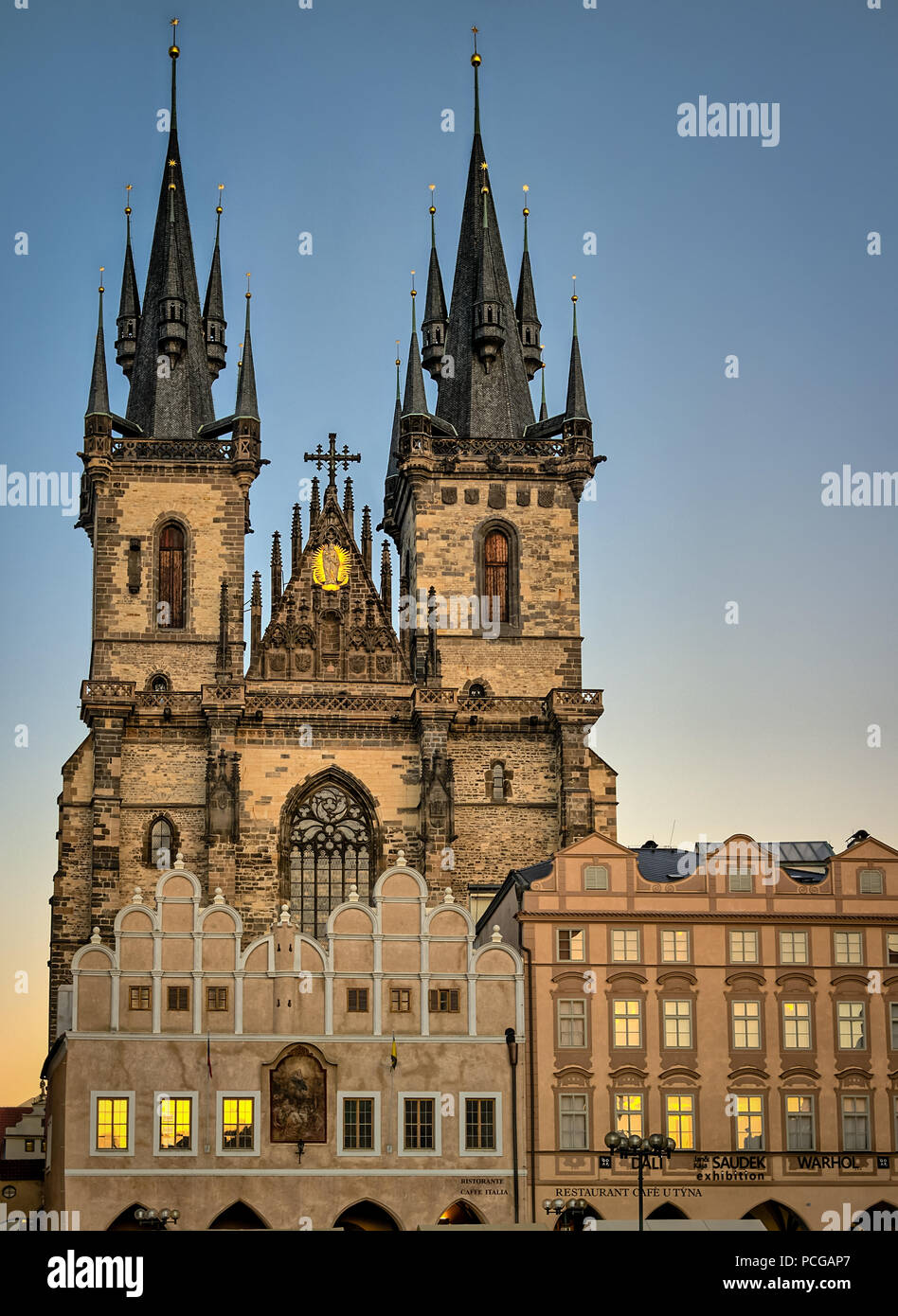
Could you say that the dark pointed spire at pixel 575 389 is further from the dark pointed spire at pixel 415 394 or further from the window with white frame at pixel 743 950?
the window with white frame at pixel 743 950

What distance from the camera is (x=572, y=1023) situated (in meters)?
59.2

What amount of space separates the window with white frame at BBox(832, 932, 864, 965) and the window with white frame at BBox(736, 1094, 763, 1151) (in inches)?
166

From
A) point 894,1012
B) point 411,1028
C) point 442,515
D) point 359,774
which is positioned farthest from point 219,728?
point 894,1012

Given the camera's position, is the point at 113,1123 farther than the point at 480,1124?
No

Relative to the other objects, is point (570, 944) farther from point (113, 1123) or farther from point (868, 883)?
point (113, 1123)

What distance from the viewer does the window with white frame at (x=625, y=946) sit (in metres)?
59.9

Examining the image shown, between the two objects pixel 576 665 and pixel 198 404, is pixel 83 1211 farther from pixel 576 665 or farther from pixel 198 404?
pixel 198 404

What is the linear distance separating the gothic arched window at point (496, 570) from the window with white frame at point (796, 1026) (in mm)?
23636

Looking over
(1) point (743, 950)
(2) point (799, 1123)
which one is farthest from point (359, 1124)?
(2) point (799, 1123)

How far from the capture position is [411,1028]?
193 feet

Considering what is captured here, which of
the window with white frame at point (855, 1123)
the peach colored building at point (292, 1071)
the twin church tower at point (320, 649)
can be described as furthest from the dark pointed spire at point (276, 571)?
the window with white frame at point (855, 1123)

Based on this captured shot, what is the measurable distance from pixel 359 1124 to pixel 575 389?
3322 cm

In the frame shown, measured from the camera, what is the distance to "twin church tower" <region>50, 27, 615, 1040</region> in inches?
2926

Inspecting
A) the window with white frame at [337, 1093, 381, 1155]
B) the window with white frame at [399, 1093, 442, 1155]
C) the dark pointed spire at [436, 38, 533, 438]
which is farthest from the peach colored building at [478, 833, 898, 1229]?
the dark pointed spire at [436, 38, 533, 438]
